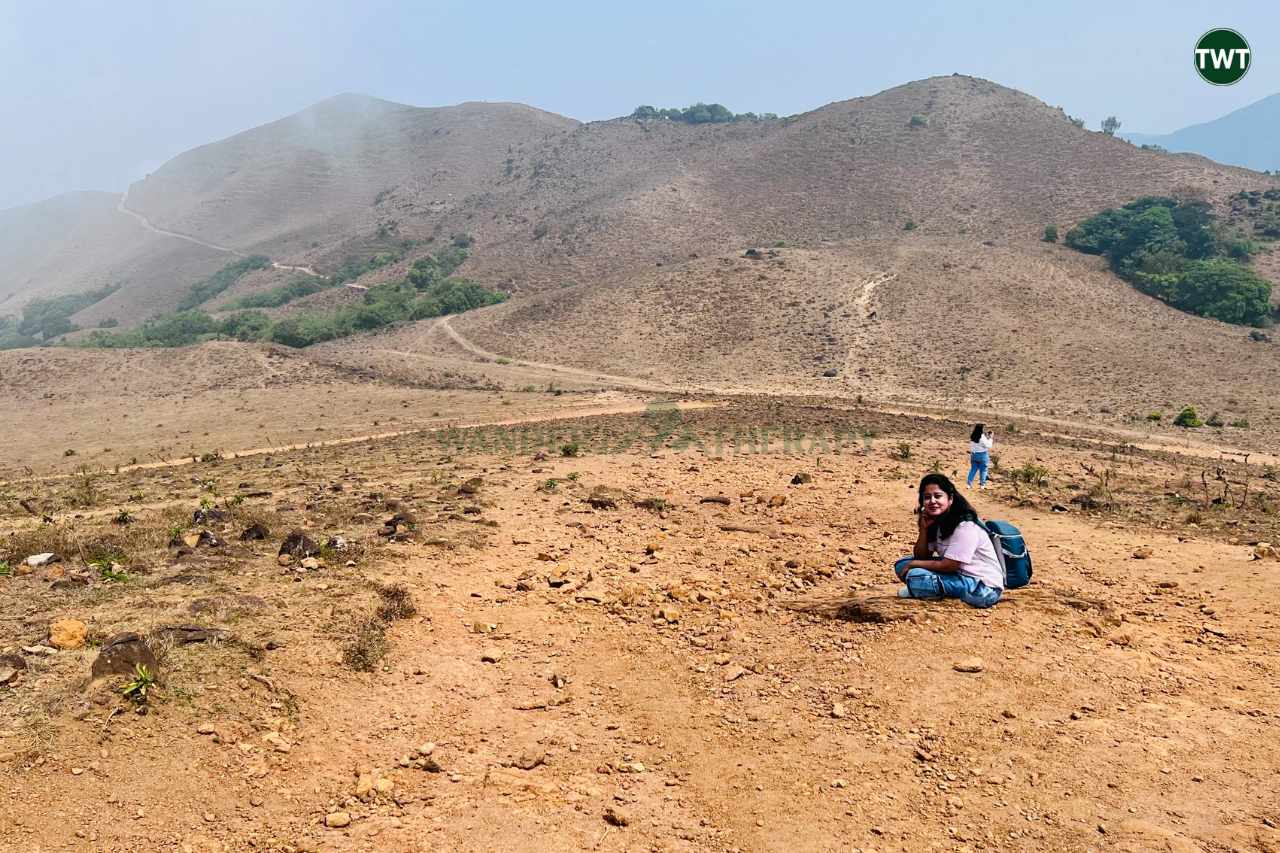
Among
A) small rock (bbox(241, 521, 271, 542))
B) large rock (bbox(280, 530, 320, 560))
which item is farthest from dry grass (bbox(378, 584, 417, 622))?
small rock (bbox(241, 521, 271, 542))

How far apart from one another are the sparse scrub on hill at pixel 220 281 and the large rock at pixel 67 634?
91121 millimetres

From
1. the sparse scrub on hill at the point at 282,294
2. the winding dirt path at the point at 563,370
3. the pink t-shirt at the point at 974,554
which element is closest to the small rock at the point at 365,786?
the pink t-shirt at the point at 974,554

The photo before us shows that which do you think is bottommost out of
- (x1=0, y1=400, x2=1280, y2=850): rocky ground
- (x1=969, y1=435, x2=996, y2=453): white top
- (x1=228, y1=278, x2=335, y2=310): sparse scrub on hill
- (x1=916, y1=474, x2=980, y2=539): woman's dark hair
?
(x1=0, y1=400, x2=1280, y2=850): rocky ground

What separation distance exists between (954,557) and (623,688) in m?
3.13

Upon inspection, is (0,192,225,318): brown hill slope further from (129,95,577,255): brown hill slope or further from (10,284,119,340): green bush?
(129,95,577,255): brown hill slope

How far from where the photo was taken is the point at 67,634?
5.75 meters

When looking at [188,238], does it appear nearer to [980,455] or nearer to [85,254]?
[85,254]

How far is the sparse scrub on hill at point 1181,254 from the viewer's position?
37562 mm

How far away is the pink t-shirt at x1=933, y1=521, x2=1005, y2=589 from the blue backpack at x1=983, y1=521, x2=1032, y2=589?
35 cm

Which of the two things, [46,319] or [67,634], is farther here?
[46,319]

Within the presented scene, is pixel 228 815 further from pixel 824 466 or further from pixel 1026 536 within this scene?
pixel 824 466

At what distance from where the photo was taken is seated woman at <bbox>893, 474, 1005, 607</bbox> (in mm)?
6309

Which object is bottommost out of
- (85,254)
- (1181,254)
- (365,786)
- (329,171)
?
(365,786)

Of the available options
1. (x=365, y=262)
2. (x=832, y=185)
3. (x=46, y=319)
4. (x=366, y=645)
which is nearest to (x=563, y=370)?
(x=366, y=645)
